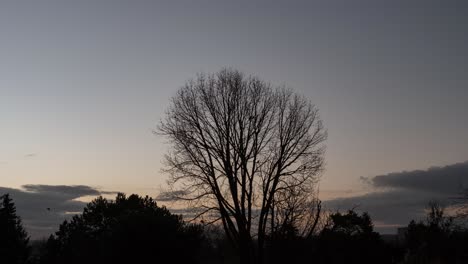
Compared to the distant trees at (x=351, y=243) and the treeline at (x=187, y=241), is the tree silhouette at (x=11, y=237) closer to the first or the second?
the treeline at (x=187, y=241)

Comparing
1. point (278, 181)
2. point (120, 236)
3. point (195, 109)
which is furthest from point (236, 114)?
point (120, 236)

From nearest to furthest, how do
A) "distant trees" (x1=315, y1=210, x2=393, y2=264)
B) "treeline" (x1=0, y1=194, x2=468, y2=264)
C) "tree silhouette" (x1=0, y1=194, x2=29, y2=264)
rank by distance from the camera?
"treeline" (x1=0, y1=194, x2=468, y2=264)
"distant trees" (x1=315, y1=210, x2=393, y2=264)
"tree silhouette" (x1=0, y1=194, x2=29, y2=264)


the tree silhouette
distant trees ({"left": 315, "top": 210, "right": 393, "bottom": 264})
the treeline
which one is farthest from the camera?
the tree silhouette

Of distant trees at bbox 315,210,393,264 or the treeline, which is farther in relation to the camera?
distant trees at bbox 315,210,393,264

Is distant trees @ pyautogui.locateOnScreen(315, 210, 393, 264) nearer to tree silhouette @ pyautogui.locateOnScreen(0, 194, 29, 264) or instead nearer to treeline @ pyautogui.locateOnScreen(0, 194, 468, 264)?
treeline @ pyautogui.locateOnScreen(0, 194, 468, 264)

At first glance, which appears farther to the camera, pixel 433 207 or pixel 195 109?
pixel 433 207

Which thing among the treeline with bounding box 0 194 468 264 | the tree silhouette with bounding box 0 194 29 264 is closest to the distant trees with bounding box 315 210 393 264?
the treeline with bounding box 0 194 468 264

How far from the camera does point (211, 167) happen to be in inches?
1017

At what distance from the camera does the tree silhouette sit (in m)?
59.2

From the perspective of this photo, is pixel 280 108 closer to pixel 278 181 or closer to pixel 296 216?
pixel 278 181

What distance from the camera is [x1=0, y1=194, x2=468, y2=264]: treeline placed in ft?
88.9

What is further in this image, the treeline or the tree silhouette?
the tree silhouette

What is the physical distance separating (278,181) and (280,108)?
393cm

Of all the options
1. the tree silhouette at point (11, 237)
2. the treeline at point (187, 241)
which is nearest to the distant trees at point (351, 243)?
the treeline at point (187, 241)
